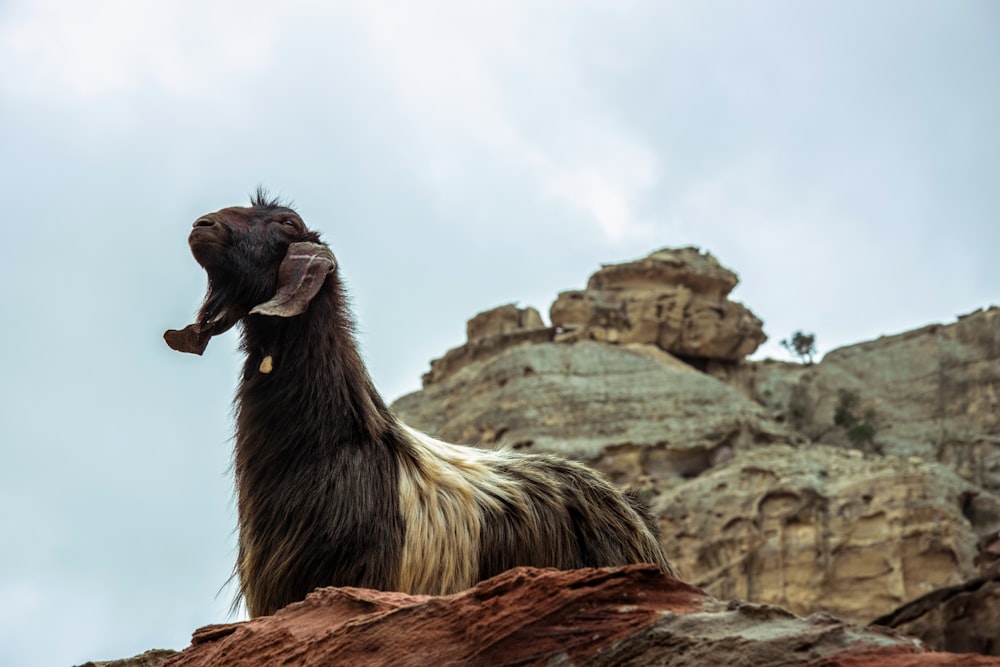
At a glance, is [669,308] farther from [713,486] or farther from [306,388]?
[306,388]

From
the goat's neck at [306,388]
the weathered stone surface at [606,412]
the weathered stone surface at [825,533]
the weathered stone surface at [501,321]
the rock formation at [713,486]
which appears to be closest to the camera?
the rock formation at [713,486]

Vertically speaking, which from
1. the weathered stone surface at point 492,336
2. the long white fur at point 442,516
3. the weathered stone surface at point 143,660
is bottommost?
the weathered stone surface at point 143,660

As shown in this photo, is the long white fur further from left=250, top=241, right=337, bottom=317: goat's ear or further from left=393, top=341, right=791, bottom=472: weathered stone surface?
left=393, top=341, right=791, bottom=472: weathered stone surface

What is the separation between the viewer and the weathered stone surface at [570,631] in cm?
334

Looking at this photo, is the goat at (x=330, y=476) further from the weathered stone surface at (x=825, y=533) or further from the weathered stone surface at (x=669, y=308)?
the weathered stone surface at (x=669, y=308)

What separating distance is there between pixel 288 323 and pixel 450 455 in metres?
1.23

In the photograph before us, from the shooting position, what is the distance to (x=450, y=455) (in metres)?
7.23

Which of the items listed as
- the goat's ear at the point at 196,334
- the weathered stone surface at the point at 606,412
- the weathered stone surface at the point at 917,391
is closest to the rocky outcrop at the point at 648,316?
the weathered stone surface at the point at 606,412

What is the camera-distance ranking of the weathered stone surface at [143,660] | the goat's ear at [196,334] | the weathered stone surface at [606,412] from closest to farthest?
the weathered stone surface at [143,660]
the goat's ear at [196,334]
the weathered stone surface at [606,412]

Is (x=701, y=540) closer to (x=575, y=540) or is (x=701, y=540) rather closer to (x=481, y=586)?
(x=575, y=540)

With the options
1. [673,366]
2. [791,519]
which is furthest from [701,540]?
[673,366]

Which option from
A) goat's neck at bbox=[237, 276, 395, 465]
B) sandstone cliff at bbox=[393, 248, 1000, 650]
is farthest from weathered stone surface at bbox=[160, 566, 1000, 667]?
sandstone cliff at bbox=[393, 248, 1000, 650]

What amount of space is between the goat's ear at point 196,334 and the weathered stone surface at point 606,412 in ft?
142

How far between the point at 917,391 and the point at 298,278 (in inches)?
2344
